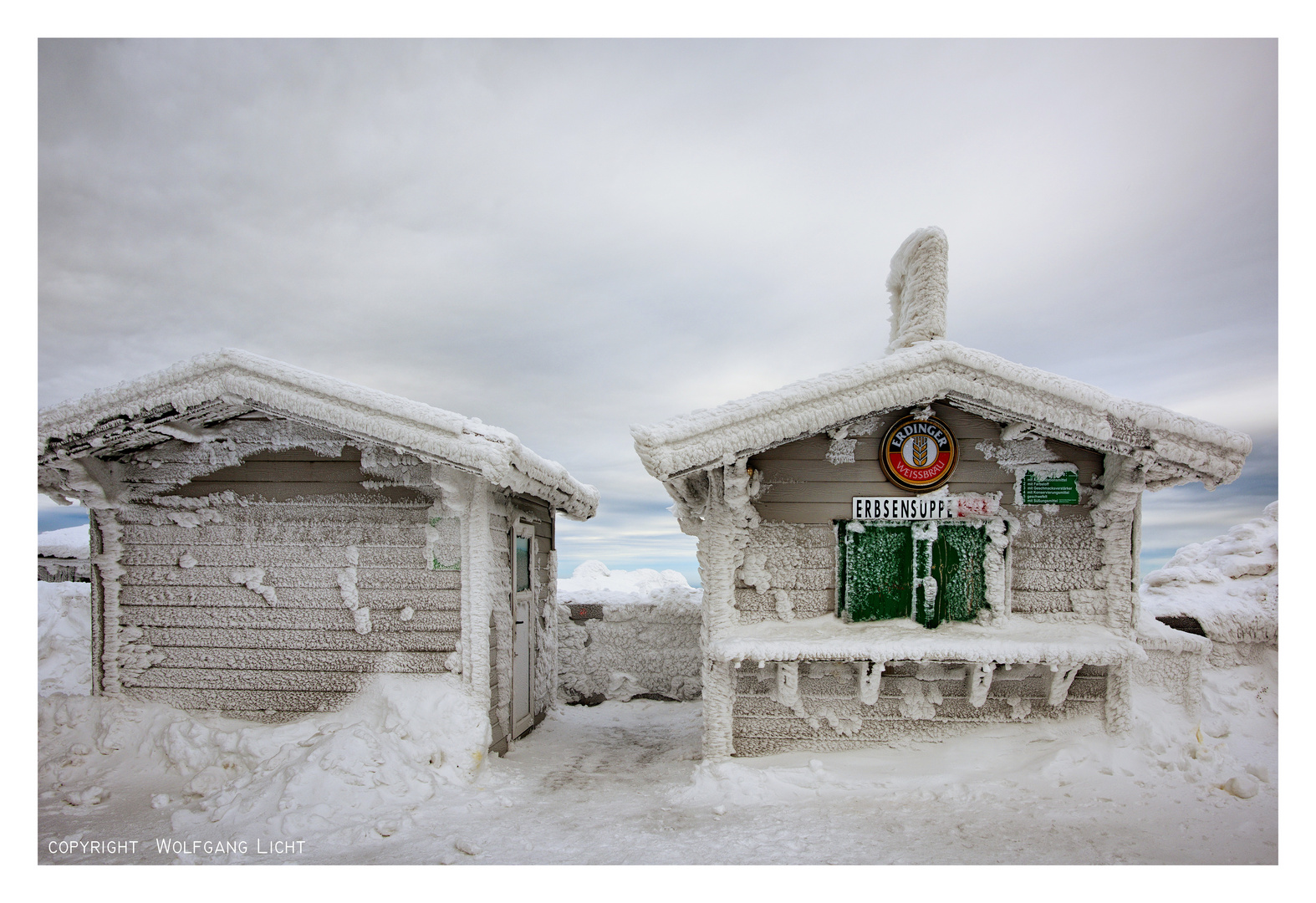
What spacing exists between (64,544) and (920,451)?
581 inches

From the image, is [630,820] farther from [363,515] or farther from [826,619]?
[363,515]

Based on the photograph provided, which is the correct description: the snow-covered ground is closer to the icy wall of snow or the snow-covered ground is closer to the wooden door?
the wooden door

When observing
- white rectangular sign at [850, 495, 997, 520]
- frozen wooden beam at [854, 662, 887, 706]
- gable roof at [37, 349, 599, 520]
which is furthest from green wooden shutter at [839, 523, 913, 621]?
gable roof at [37, 349, 599, 520]

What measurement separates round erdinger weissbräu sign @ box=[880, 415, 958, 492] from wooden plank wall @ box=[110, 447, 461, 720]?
422 cm

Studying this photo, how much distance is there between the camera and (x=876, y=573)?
591 cm

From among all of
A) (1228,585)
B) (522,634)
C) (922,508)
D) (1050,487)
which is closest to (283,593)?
(522,634)

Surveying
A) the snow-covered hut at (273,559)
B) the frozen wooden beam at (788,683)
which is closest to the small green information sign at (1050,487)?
the frozen wooden beam at (788,683)

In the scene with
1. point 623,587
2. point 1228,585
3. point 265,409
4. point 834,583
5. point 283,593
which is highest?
point 265,409

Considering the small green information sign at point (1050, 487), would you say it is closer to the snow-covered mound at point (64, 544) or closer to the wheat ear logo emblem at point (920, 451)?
the wheat ear logo emblem at point (920, 451)

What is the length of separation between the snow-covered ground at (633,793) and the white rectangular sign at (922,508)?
1.92 m

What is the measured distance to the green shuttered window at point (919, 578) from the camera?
5.86 metres

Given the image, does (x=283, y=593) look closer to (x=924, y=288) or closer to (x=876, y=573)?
(x=876, y=573)

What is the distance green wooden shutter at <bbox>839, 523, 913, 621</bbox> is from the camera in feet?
19.3

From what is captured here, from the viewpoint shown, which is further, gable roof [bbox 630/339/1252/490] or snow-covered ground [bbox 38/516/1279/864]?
gable roof [bbox 630/339/1252/490]
